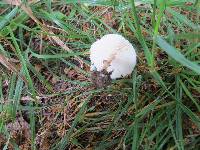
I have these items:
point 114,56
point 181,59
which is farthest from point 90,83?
point 181,59

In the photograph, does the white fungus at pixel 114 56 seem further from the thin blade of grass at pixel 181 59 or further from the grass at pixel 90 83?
the thin blade of grass at pixel 181 59

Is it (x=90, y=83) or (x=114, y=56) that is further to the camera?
(x=90, y=83)

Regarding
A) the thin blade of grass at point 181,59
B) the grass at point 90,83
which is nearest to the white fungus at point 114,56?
the grass at point 90,83

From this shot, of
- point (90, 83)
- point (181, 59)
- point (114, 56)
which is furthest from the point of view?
point (90, 83)

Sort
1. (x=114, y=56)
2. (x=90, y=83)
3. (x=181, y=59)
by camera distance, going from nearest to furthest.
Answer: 1. (x=181, y=59)
2. (x=114, y=56)
3. (x=90, y=83)

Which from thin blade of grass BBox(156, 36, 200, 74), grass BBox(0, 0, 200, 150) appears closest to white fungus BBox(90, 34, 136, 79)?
grass BBox(0, 0, 200, 150)

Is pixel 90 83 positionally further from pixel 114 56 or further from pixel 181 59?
pixel 181 59
